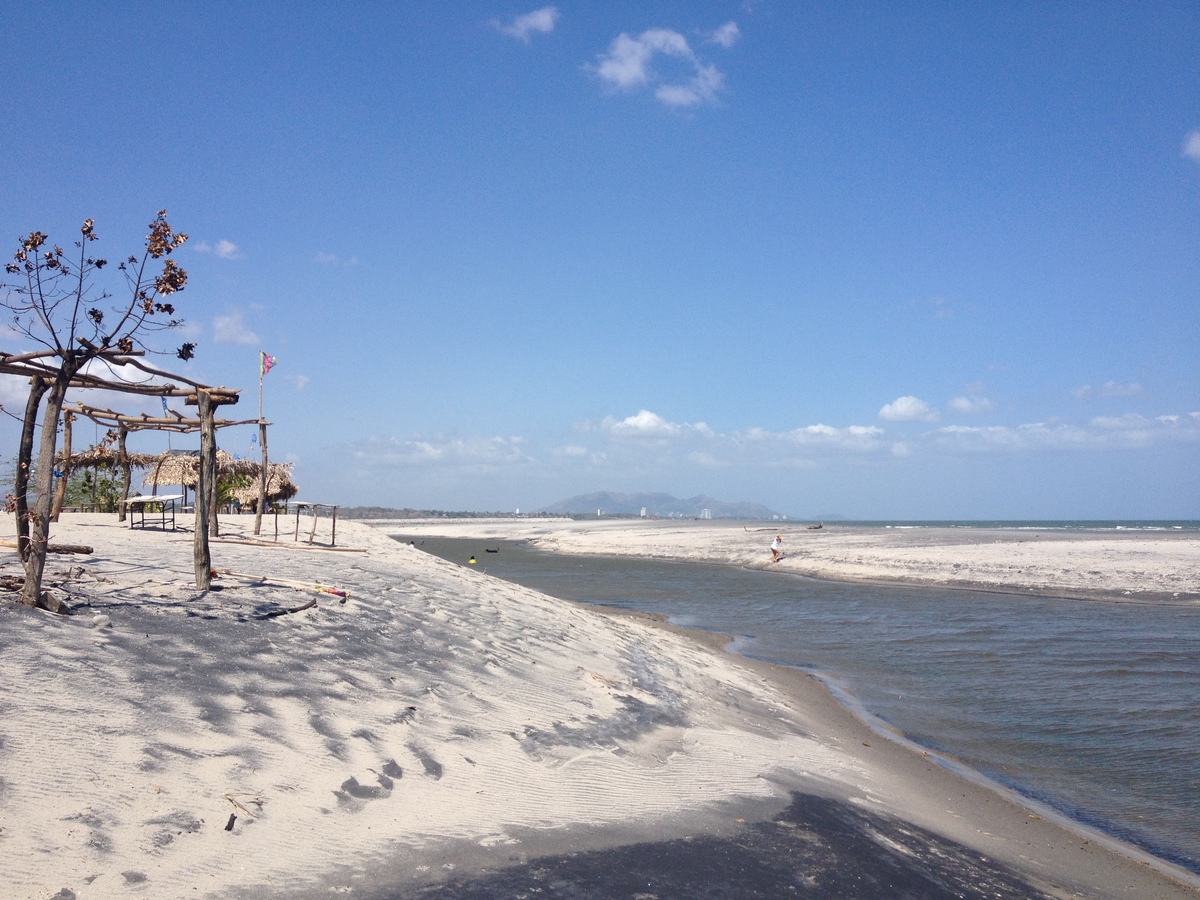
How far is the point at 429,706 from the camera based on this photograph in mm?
6828

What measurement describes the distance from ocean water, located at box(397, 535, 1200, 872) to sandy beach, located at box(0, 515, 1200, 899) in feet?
2.98

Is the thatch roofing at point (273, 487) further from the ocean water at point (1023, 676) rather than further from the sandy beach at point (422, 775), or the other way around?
the sandy beach at point (422, 775)

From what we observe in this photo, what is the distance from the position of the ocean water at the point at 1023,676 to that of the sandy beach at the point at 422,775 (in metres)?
0.91

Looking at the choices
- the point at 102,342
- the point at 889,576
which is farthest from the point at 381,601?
the point at 889,576

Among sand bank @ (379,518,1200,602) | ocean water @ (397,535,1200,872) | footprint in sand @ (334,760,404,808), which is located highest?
footprint in sand @ (334,760,404,808)

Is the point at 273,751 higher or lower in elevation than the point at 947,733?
higher

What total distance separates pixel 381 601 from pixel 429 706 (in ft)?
12.3

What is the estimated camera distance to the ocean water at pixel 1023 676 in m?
7.92

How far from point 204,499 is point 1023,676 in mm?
12074

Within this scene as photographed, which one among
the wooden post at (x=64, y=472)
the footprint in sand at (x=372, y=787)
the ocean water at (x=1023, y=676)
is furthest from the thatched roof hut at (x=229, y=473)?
the footprint in sand at (x=372, y=787)

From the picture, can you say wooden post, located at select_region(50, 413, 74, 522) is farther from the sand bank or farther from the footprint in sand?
the sand bank

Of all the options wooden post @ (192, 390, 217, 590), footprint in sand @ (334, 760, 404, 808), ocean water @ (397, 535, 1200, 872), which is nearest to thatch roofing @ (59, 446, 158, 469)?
ocean water @ (397, 535, 1200, 872)

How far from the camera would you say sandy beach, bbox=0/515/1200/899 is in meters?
4.26

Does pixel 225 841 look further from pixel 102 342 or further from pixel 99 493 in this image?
pixel 99 493
